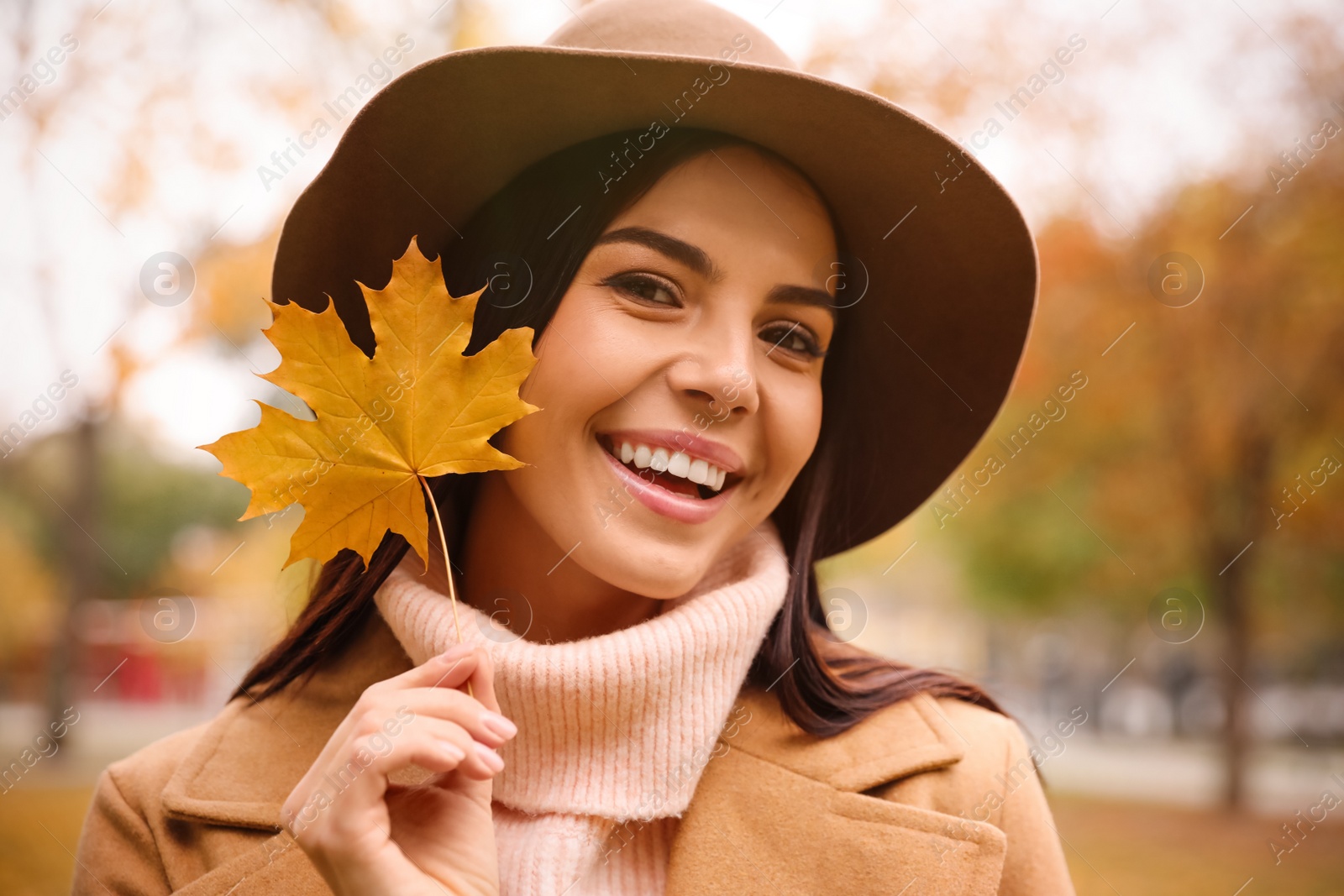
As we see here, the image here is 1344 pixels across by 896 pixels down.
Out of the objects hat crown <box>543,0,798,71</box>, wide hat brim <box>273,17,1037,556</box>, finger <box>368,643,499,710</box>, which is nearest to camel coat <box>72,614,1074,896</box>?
finger <box>368,643,499,710</box>

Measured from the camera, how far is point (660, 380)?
171 centimetres

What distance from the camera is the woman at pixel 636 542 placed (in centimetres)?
172

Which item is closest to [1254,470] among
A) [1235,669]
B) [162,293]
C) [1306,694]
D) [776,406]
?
[1235,669]

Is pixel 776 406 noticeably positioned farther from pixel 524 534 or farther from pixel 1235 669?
pixel 1235 669

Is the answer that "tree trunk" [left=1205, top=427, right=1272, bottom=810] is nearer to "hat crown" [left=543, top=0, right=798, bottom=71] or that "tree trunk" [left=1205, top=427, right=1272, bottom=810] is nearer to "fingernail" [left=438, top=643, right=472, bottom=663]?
"hat crown" [left=543, top=0, right=798, bottom=71]

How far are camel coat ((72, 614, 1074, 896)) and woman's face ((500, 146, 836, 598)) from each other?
1.42 feet

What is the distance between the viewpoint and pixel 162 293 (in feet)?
16.0

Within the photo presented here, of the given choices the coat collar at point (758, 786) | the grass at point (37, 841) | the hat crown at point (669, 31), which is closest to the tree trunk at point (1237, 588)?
the coat collar at point (758, 786)

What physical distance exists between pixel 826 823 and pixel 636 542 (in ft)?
2.06

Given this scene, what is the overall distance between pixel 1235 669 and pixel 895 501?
611 centimetres

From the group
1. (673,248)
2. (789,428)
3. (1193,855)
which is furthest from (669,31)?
(1193,855)

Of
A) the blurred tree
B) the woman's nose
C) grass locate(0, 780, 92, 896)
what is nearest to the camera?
the woman's nose

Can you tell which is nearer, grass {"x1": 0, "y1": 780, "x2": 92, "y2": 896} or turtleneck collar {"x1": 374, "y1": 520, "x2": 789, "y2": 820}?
turtleneck collar {"x1": 374, "y1": 520, "x2": 789, "y2": 820}

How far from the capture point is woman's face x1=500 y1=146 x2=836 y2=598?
1.70 m
